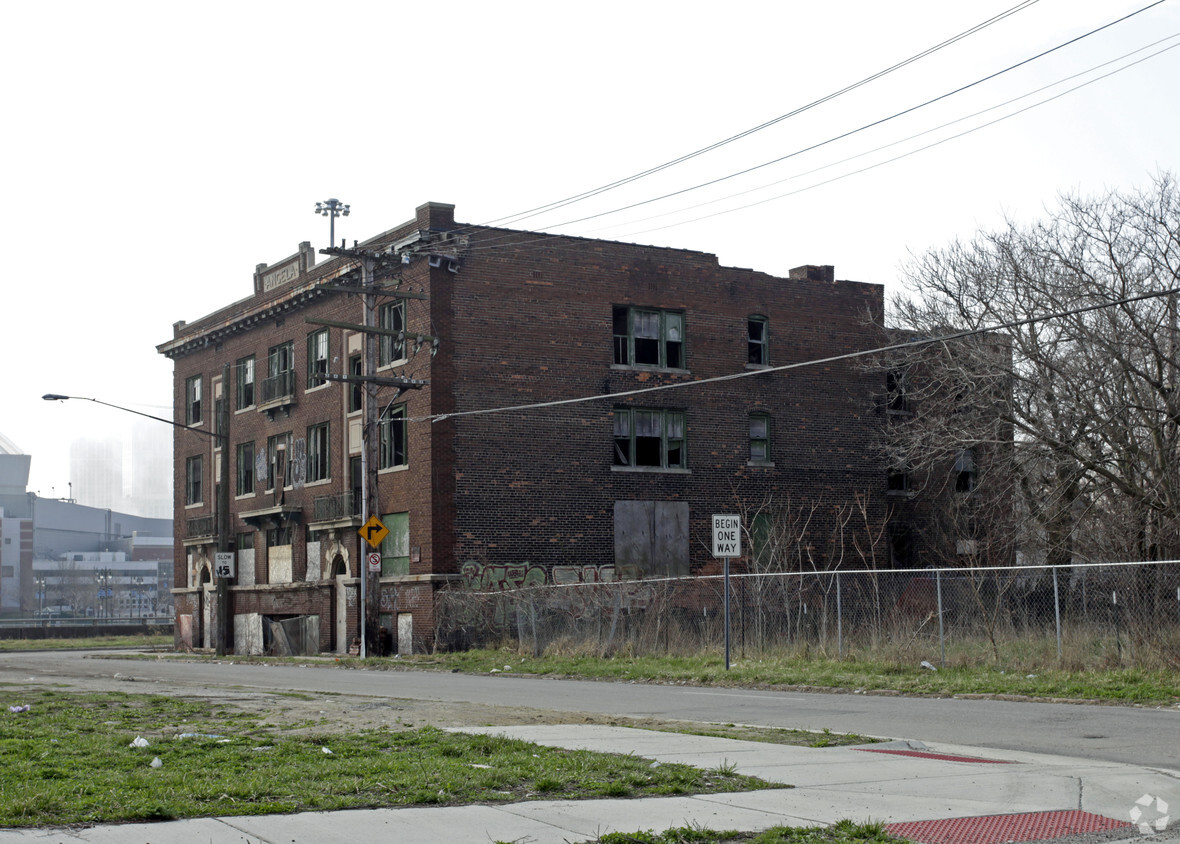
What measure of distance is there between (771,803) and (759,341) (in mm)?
32335

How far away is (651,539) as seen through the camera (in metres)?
37.9

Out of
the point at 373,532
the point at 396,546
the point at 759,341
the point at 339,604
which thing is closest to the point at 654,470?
the point at 759,341

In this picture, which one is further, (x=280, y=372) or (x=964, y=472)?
(x=280, y=372)

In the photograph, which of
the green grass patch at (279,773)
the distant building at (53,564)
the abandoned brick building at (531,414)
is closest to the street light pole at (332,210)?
the abandoned brick building at (531,414)

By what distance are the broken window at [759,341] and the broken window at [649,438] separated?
3414 millimetres

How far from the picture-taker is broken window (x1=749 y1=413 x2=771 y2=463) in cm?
3997

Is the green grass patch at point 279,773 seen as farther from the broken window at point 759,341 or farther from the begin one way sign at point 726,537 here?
the broken window at point 759,341

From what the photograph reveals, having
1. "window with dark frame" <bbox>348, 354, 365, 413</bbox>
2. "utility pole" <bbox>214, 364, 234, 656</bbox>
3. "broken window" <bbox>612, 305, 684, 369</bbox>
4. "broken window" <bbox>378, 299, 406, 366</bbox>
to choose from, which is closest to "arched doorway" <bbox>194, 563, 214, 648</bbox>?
"utility pole" <bbox>214, 364, 234, 656</bbox>

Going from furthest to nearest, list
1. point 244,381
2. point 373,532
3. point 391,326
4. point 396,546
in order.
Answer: point 244,381
point 391,326
point 396,546
point 373,532

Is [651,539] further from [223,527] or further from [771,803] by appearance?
[771,803]

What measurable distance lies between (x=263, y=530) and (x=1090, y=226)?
28.4 m

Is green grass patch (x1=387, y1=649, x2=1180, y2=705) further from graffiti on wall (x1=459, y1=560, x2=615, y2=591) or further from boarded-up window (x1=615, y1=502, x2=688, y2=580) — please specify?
boarded-up window (x1=615, y1=502, x2=688, y2=580)

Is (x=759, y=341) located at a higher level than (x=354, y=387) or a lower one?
higher

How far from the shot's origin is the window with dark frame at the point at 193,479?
5084cm
